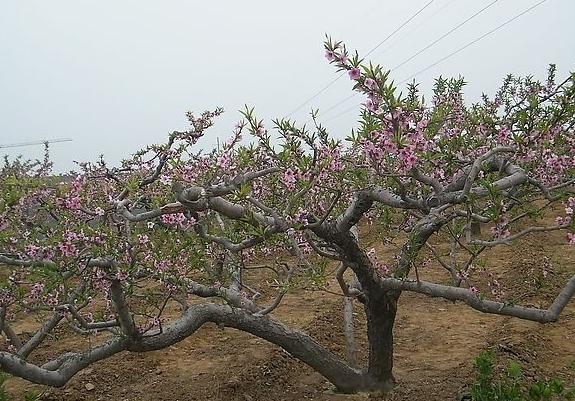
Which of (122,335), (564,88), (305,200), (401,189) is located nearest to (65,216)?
(122,335)

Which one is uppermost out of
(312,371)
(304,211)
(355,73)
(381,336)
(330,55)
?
(330,55)

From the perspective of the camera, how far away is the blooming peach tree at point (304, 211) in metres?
3.53

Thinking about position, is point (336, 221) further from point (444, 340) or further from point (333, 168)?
point (444, 340)

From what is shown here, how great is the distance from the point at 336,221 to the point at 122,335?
1.94m

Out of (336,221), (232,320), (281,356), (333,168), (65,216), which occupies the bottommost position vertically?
(281,356)

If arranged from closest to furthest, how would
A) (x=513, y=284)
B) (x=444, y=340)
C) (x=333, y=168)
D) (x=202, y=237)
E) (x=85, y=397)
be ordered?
(x=333, y=168) → (x=202, y=237) → (x=85, y=397) → (x=444, y=340) → (x=513, y=284)

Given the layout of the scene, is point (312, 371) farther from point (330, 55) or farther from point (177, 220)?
point (330, 55)

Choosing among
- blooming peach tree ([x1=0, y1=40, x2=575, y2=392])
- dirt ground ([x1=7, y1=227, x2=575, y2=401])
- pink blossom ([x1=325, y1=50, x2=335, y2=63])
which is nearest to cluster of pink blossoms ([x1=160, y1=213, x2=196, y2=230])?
blooming peach tree ([x1=0, y1=40, x2=575, y2=392])

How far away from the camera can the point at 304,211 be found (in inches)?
146

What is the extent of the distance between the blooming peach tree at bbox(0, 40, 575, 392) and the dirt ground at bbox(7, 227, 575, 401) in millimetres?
621

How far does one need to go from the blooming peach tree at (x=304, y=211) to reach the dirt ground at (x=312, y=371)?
2.04ft

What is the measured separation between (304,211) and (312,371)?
2663 mm

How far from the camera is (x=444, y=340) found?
6520 millimetres

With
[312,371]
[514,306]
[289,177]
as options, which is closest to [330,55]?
[289,177]
